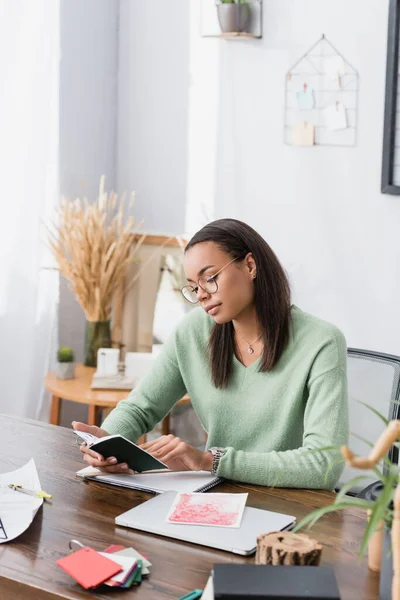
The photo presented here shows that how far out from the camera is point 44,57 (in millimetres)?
3518

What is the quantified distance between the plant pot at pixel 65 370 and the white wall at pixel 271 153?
73 centimetres

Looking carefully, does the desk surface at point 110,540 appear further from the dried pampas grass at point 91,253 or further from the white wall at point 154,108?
the white wall at point 154,108

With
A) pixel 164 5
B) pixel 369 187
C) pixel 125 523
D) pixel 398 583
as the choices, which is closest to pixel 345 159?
pixel 369 187

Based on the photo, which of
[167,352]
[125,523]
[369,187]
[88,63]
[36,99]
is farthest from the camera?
[88,63]

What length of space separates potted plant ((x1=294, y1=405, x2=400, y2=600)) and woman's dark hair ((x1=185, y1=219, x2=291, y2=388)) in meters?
0.72

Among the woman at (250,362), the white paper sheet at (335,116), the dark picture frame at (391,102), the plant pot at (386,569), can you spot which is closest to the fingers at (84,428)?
the woman at (250,362)

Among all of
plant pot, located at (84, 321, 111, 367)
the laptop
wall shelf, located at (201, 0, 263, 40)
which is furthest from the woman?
wall shelf, located at (201, 0, 263, 40)

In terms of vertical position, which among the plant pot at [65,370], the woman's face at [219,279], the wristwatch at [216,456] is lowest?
the plant pot at [65,370]

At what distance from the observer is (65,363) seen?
3438 mm

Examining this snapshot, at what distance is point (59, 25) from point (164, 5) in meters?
0.43

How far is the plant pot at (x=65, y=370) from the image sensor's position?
3.44 metres

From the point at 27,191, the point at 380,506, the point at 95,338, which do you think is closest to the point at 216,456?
the point at 380,506

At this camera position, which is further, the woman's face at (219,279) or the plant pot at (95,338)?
the plant pot at (95,338)

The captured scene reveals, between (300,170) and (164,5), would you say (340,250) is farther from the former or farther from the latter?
(164,5)
